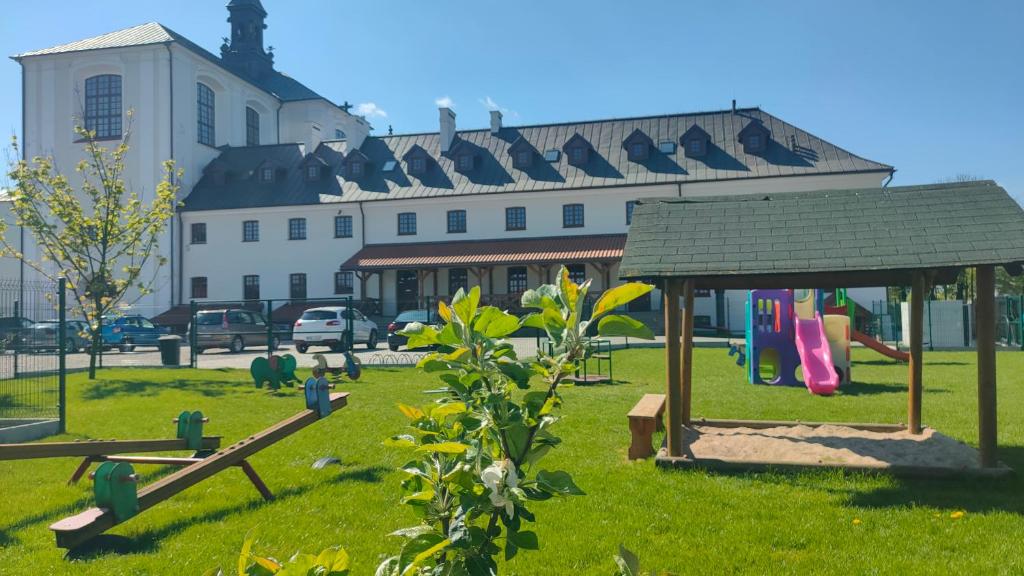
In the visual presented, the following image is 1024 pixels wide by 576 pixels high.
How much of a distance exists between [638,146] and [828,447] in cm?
3219

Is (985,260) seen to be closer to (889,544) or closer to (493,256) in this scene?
(889,544)

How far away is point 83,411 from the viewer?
40.0 feet

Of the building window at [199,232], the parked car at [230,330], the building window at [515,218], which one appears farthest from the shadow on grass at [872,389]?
the building window at [199,232]

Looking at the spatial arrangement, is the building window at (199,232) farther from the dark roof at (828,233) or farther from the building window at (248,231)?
the dark roof at (828,233)

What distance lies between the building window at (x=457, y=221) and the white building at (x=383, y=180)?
75 millimetres

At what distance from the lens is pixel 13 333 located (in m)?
11.3

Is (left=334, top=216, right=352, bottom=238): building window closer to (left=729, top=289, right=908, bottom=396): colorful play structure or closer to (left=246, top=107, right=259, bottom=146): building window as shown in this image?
(left=246, top=107, right=259, bottom=146): building window

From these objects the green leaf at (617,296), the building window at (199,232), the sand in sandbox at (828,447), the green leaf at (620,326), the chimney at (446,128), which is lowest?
the sand in sandbox at (828,447)

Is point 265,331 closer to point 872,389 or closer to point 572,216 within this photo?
point 572,216

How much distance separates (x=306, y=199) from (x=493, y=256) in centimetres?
1180

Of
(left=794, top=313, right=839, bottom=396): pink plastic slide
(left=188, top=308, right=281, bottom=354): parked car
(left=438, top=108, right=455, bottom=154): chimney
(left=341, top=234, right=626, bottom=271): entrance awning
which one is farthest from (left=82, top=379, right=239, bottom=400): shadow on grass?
(left=438, top=108, right=455, bottom=154): chimney

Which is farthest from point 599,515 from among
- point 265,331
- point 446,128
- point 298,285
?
point 446,128

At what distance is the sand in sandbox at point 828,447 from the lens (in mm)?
7117

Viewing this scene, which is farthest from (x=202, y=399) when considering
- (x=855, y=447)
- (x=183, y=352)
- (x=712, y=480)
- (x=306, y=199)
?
(x=306, y=199)
